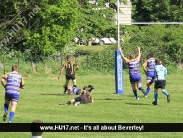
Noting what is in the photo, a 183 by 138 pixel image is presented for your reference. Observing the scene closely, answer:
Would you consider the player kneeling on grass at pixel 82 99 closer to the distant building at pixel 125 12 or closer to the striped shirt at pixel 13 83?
the striped shirt at pixel 13 83

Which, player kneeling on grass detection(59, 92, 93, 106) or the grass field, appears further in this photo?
player kneeling on grass detection(59, 92, 93, 106)

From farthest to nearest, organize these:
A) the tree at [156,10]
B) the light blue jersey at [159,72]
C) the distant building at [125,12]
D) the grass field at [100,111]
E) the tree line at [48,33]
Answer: the tree at [156,10]
the distant building at [125,12]
the tree line at [48,33]
the light blue jersey at [159,72]
the grass field at [100,111]

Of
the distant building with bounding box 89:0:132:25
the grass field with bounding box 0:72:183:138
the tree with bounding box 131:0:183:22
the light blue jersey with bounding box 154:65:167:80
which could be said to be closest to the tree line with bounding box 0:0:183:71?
the distant building with bounding box 89:0:132:25

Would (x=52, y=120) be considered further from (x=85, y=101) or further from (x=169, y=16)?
(x=169, y=16)

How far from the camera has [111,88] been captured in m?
40.2

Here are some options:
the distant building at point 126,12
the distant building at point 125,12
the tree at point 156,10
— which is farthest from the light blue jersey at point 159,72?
the tree at point 156,10

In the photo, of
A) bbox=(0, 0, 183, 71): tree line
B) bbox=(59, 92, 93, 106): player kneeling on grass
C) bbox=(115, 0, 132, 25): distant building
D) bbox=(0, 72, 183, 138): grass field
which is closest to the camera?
bbox=(0, 72, 183, 138): grass field

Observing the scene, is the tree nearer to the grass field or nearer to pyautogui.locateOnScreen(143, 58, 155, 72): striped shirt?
the grass field

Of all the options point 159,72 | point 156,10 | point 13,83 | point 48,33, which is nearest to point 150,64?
point 159,72

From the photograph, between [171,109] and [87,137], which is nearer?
[87,137]

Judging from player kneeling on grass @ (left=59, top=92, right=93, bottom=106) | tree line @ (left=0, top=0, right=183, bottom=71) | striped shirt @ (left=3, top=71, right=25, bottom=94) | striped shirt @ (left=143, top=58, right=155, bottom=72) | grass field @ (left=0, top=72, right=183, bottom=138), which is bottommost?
grass field @ (left=0, top=72, right=183, bottom=138)

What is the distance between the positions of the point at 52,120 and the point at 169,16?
57.5 metres

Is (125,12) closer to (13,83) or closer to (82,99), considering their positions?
(82,99)

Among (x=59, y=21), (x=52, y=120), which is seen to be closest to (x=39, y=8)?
(x=59, y=21)
